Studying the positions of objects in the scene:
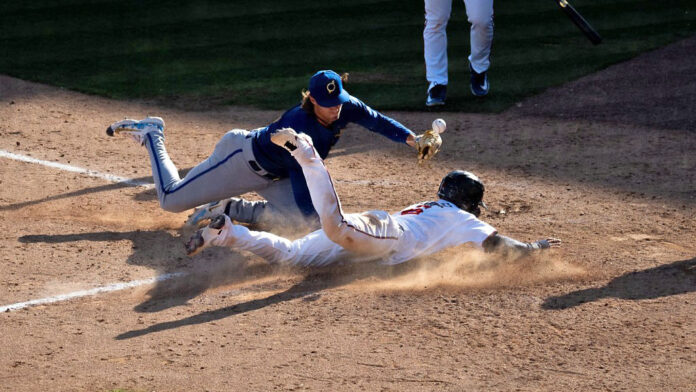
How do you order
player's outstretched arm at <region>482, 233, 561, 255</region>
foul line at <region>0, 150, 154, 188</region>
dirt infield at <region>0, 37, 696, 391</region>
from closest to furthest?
dirt infield at <region>0, 37, 696, 391</region>
player's outstretched arm at <region>482, 233, 561, 255</region>
foul line at <region>0, 150, 154, 188</region>

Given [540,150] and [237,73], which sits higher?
[237,73]

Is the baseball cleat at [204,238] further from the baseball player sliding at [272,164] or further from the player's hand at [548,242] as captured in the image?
the player's hand at [548,242]

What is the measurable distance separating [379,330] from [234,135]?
1980 millimetres

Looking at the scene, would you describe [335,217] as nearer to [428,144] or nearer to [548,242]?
[428,144]

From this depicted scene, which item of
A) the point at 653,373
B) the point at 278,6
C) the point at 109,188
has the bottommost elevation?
the point at 653,373

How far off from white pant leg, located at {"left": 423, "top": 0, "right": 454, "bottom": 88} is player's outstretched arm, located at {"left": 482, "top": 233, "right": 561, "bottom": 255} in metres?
4.07

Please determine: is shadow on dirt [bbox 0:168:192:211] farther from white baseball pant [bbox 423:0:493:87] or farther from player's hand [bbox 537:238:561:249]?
white baseball pant [bbox 423:0:493:87]

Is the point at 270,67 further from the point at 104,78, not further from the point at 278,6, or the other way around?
the point at 278,6

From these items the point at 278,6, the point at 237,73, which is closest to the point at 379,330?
the point at 237,73

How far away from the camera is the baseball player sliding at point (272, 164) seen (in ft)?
18.6

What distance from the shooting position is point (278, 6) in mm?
13602

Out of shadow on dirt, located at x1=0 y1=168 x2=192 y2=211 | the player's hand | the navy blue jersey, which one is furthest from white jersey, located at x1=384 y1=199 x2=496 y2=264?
shadow on dirt, located at x1=0 y1=168 x2=192 y2=211

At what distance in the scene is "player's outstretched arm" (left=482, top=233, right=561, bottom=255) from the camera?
17.6 feet

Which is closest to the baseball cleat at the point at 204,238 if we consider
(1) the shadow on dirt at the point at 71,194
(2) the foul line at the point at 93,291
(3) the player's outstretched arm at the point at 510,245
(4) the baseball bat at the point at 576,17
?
(2) the foul line at the point at 93,291
